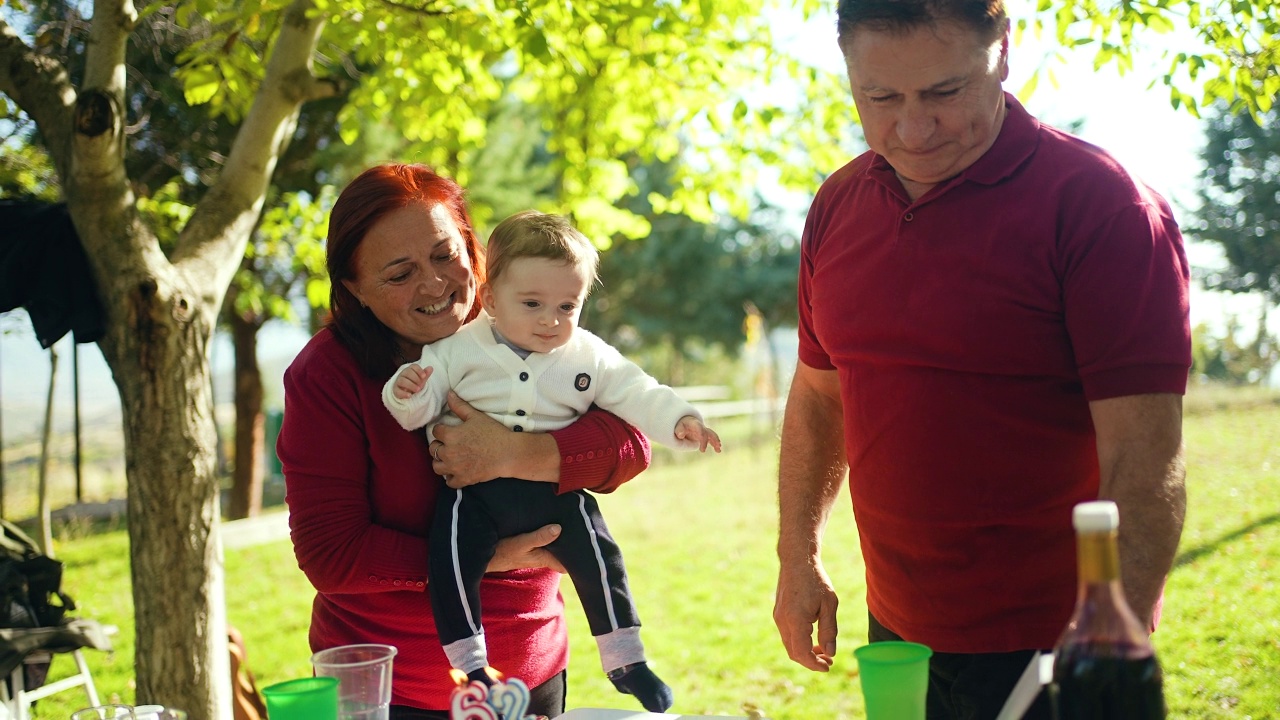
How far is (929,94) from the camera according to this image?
1808 millimetres

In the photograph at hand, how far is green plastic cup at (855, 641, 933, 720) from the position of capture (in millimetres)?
1359

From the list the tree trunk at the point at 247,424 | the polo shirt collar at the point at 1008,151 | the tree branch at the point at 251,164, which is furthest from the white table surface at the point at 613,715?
the tree trunk at the point at 247,424

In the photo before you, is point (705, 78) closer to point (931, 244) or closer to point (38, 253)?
point (38, 253)

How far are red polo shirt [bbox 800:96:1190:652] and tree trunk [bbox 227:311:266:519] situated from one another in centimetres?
1110

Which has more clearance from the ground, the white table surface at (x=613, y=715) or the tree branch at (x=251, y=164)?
the tree branch at (x=251, y=164)

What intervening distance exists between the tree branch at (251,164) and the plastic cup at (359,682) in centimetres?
249

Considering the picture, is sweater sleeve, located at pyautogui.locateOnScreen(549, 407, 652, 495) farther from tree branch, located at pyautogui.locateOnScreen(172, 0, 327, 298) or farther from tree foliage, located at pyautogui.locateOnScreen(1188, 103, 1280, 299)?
tree foliage, located at pyautogui.locateOnScreen(1188, 103, 1280, 299)

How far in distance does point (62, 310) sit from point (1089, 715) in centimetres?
336

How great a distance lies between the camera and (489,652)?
2.15 m

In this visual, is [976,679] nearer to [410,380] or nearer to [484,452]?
[484,452]

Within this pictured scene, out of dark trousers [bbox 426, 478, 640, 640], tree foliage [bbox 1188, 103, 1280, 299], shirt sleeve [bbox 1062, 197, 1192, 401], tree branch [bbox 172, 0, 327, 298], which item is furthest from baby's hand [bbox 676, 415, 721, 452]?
tree foliage [bbox 1188, 103, 1280, 299]

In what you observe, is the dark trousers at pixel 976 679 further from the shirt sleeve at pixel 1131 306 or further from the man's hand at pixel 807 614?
the shirt sleeve at pixel 1131 306

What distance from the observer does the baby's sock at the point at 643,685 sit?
2.02 m

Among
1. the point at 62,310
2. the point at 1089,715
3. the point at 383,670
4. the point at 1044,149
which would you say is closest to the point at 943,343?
the point at 1044,149
